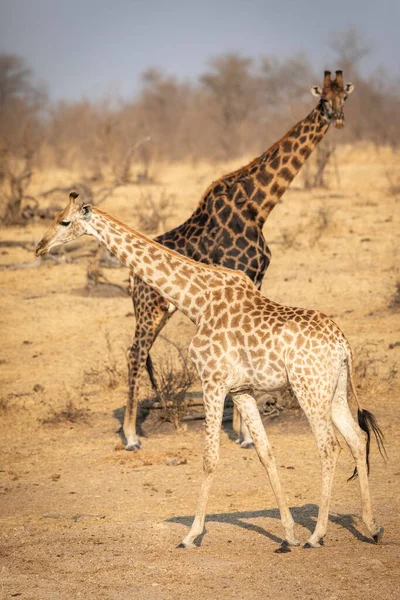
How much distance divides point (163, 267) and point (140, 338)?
207cm

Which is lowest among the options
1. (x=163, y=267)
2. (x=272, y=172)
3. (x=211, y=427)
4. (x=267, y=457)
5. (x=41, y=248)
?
(x=267, y=457)

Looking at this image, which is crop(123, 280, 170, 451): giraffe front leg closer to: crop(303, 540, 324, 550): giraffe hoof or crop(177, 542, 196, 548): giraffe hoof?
crop(177, 542, 196, 548): giraffe hoof

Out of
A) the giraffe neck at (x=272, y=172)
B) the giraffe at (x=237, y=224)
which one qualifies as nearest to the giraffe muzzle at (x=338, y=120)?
the giraffe at (x=237, y=224)

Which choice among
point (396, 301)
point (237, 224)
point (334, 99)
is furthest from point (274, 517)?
point (396, 301)

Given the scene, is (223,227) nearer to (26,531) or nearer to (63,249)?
(26,531)

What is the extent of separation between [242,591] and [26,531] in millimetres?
1787

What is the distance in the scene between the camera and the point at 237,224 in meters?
8.12

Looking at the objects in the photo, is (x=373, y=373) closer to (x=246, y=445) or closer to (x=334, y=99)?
(x=246, y=445)

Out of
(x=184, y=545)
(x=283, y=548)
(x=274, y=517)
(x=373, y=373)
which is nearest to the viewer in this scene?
(x=283, y=548)

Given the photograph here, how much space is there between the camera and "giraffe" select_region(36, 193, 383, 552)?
5.54m

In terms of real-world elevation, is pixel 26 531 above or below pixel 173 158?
below

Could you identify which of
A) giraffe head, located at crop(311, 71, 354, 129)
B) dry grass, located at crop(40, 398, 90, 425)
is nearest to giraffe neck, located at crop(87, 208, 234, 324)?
giraffe head, located at crop(311, 71, 354, 129)

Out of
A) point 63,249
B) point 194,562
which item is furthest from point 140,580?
point 63,249

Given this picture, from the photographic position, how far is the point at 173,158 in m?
35.5
